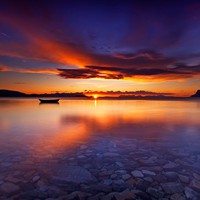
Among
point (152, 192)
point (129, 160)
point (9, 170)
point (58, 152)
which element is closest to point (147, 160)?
point (129, 160)

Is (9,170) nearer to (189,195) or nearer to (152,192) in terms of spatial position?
(152,192)

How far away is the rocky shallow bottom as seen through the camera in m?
5.35

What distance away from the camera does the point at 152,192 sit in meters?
5.41

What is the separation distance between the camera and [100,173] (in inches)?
262

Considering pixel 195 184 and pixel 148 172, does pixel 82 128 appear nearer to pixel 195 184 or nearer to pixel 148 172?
pixel 148 172

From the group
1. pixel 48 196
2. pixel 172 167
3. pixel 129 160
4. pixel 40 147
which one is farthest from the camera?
pixel 40 147

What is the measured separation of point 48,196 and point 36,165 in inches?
93.5

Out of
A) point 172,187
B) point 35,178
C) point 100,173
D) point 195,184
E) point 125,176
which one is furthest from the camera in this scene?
point 100,173

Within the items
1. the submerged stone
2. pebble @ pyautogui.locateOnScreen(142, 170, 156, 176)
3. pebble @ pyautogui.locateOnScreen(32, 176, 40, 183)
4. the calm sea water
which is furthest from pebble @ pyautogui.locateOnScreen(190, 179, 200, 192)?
the calm sea water

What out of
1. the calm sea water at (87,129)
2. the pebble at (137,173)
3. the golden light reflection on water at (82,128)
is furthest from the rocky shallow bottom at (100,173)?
the calm sea water at (87,129)

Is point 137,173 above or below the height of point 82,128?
above

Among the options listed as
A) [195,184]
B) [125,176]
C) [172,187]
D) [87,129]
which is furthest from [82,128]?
[195,184]

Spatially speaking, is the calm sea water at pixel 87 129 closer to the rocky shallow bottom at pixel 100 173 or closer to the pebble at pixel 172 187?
the rocky shallow bottom at pixel 100 173

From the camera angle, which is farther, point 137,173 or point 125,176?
point 137,173
